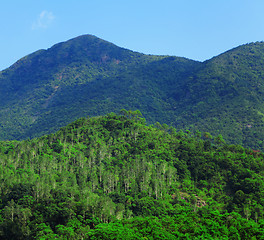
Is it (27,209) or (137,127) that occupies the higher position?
(137,127)

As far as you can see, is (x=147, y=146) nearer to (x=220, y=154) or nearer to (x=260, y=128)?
(x=220, y=154)

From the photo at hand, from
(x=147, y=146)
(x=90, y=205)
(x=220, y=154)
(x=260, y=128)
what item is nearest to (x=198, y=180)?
(x=220, y=154)

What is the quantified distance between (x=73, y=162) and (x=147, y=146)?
76.9 ft

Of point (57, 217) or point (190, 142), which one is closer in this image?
point (57, 217)

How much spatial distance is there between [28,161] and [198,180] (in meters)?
47.8

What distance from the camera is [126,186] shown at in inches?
3258

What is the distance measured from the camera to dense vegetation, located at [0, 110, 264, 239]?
5903 cm

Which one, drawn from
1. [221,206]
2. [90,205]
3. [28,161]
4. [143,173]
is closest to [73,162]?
[28,161]

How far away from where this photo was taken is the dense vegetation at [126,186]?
59.0 m

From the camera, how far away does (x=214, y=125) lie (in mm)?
167125

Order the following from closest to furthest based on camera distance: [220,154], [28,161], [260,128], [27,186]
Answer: [27,186] → [28,161] → [220,154] → [260,128]

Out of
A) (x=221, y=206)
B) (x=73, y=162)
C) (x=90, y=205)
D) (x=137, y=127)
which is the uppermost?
(x=137, y=127)

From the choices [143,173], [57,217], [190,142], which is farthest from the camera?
[190,142]

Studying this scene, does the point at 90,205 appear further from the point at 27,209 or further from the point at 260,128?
the point at 260,128
